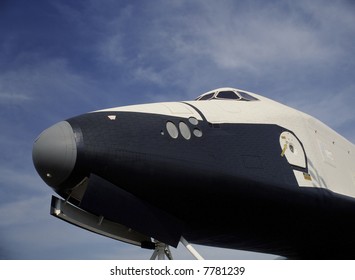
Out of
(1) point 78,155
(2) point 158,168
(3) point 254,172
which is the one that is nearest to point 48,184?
(1) point 78,155

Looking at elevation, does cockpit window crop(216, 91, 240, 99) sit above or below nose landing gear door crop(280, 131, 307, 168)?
above

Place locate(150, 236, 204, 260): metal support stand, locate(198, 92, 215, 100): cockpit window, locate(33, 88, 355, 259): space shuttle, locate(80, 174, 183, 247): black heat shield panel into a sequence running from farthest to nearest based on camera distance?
1. locate(198, 92, 215, 100): cockpit window
2. locate(150, 236, 204, 260): metal support stand
3. locate(33, 88, 355, 259): space shuttle
4. locate(80, 174, 183, 247): black heat shield panel

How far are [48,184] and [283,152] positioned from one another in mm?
4866

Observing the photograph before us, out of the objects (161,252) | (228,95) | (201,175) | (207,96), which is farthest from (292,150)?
(161,252)

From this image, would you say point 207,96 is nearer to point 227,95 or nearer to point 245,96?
point 227,95

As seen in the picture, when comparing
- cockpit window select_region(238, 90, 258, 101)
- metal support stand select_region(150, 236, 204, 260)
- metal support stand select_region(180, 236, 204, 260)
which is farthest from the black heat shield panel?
cockpit window select_region(238, 90, 258, 101)

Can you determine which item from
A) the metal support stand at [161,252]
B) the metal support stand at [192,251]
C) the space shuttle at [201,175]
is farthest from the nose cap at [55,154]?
the metal support stand at [192,251]

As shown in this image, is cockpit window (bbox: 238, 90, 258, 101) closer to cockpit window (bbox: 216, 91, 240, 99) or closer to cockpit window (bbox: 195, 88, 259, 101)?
cockpit window (bbox: 195, 88, 259, 101)

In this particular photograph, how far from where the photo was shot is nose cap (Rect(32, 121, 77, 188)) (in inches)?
276

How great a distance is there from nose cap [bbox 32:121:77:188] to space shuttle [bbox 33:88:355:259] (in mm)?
17

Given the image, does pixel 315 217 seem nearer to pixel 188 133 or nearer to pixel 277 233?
pixel 277 233

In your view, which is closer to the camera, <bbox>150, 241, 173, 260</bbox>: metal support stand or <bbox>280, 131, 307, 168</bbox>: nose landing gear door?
<bbox>150, 241, 173, 260</bbox>: metal support stand

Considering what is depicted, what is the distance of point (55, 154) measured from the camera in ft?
23.0

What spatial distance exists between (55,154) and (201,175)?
2.48m
